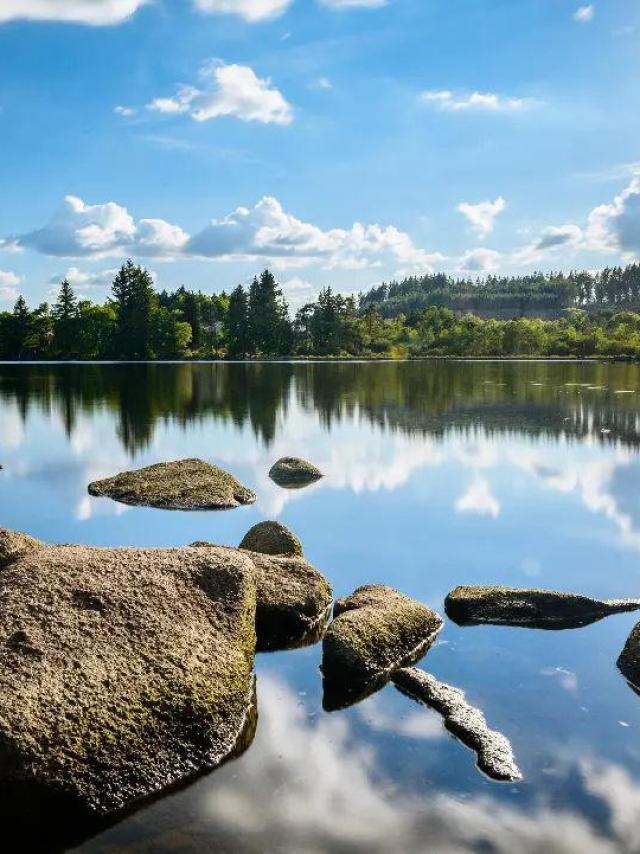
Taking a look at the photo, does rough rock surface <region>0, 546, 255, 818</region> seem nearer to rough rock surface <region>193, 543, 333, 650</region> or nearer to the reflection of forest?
rough rock surface <region>193, 543, 333, 650</region>

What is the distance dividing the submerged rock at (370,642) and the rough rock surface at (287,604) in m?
0.58

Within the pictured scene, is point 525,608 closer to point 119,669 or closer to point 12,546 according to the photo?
point 119,669

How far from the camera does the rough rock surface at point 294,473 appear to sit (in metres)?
31.8

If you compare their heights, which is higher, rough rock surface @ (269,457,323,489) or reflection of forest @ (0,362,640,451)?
rough rock surface @ (269,457,323,489)

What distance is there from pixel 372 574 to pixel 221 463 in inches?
740

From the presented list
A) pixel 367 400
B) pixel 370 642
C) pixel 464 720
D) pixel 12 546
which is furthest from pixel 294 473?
pixel 367 400

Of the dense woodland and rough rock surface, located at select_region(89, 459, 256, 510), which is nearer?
rough rock surface, located at select_region(89, 459, 256, 510)

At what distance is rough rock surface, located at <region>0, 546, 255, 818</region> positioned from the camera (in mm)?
9477

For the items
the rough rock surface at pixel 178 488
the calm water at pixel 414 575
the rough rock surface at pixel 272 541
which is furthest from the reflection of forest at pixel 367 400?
the rough rock surface at pixel 272 541

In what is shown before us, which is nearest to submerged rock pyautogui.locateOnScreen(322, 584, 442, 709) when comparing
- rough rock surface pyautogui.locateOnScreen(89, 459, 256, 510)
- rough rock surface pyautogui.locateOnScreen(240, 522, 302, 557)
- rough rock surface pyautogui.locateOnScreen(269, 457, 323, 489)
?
rough rock surface pyautogui.locateOnScreen(240, 522, 302, 557)

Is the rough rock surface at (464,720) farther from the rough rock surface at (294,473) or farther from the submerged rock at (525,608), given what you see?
the rough rock surface at (294,473)

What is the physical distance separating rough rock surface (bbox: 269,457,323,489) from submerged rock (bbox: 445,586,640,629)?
1546cm

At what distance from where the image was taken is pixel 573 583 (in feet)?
63.6

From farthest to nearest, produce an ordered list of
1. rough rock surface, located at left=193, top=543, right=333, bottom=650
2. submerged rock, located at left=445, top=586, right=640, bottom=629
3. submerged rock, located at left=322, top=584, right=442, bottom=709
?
submerged rock, located at left=445, top=586, right=640, bottom=629
rough rock surface, located at left=193, top=543, right=333, bottom=650
submerged rock, located at left=322, top=584, right=442, bottom=709
